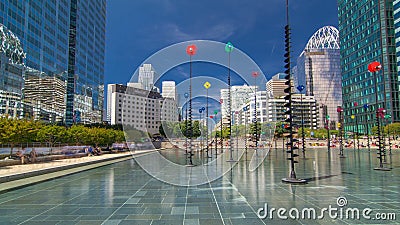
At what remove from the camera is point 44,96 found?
63.1 metres

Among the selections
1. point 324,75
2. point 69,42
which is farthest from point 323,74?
point 69,42

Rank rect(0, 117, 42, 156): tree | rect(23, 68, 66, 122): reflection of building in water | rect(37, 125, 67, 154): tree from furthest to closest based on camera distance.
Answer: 1. rect(23, 68, 66, 122): reflection of building in water
2. rect(37, 125, 67, 154): tree
3. rect(0, 117, 42, 156): tree

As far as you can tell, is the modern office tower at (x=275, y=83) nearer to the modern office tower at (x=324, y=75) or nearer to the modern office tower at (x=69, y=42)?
the modern office tower at (x=69, y=42)

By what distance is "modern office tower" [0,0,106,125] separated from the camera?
5812 centimetres

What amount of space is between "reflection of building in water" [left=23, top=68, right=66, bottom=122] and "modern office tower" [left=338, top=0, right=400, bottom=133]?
273 ft

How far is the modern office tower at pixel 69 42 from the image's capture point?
58.1 m

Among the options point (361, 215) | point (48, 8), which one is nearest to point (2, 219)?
point (361, 215)

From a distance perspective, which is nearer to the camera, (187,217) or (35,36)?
(187,217)

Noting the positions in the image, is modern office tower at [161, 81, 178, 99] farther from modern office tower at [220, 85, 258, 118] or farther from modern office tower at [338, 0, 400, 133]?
modern office tower at [338, 0, 400, 133]

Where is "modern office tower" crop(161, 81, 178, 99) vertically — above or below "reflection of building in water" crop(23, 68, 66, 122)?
below

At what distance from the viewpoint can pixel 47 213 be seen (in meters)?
6.97

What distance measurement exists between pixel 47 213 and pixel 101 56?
108854 millimetres

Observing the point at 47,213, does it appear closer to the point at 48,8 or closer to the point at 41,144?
the point at 41,144

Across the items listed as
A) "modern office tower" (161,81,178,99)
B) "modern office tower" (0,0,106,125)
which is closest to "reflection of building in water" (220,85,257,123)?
"modern office tower" (161,81,178,99)
